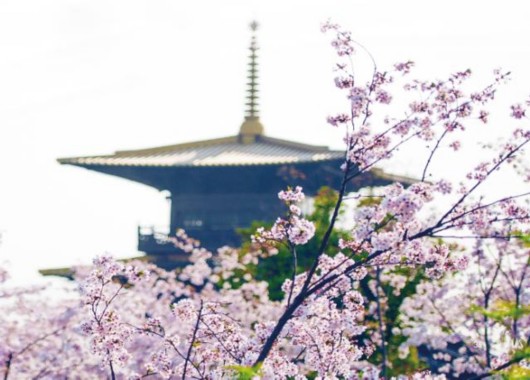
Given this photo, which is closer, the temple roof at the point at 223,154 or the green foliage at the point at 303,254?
the green foliage at the point at 303,254

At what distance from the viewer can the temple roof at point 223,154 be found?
104 ft

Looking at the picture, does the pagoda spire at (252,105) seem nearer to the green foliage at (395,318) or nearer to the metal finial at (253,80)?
the metal finial at (253,80)

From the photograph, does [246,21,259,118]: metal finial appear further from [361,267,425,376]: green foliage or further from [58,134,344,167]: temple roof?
[361,267,425,376]: green foliage

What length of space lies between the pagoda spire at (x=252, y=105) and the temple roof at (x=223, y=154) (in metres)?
0.22

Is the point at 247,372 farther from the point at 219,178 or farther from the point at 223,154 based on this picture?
the point at 223,154

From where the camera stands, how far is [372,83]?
7891 millimetres

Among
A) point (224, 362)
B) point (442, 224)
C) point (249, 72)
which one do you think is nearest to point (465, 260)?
point (442, 224)

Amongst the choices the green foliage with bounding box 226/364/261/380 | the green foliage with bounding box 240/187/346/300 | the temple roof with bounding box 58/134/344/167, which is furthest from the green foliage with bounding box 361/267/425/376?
the temple roof with bounding box 58/134/344/167

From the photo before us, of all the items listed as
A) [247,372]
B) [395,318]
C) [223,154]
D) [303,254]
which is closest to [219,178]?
[223,154]

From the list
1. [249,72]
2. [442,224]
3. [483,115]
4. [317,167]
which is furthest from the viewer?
[249,72]

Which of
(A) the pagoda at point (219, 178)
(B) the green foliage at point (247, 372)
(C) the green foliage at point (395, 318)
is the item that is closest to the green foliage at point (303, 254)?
(C) the green foliage at point (395, 318)

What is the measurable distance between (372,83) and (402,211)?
42.9 inches

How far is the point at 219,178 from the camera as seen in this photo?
32.5 metres

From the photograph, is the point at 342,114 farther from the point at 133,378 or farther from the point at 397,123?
the point at 133,378
